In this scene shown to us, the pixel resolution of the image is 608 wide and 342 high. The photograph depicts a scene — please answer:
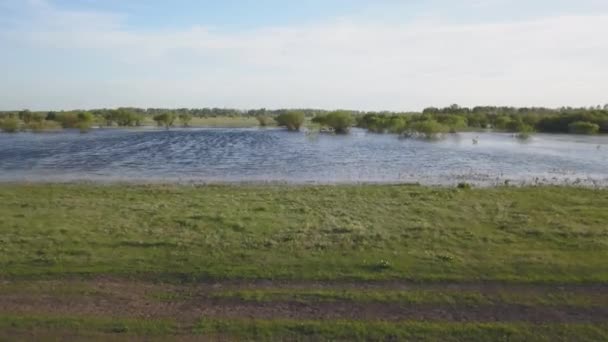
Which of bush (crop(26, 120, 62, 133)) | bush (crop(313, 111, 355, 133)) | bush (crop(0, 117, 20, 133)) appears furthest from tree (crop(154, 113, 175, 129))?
bush (crop(313, 111, 355, 133))

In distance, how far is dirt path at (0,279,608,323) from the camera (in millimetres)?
8664

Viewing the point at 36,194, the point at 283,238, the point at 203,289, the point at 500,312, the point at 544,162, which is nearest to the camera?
the point at 500,312

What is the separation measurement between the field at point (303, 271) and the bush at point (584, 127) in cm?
8340

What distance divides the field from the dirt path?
40 millimetres

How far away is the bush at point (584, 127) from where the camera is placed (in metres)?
90.2

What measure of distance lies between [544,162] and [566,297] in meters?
37.2

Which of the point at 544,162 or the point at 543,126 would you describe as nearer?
the point at 544,162

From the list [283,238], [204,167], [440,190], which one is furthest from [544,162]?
[283,238]

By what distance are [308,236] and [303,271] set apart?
2998mm

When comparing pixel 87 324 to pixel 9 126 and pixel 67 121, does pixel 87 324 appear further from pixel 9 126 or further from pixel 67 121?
pixel 67 121

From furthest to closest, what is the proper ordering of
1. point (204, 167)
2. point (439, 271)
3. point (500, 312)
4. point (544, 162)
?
point (544, 162) → point (204, 167) → point (439, 271) → point (500, 312)

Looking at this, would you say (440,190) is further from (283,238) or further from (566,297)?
(566,297)

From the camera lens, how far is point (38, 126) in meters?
107

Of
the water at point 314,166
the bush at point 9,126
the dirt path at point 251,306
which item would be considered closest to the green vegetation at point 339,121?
the water at point 314,166
